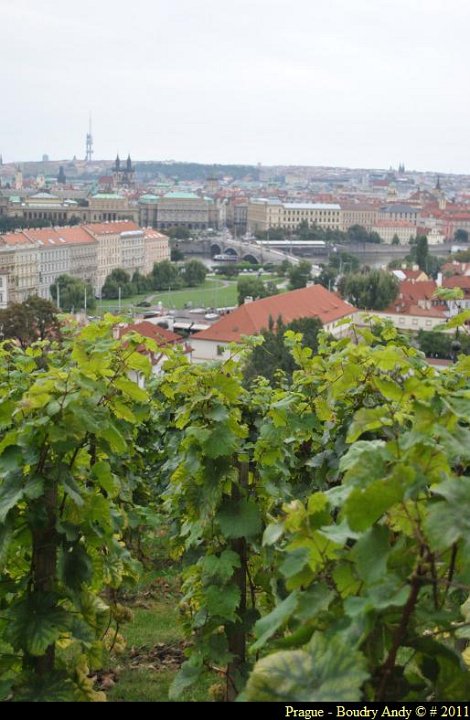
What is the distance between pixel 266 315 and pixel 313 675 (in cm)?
3695

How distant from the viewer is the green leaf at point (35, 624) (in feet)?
9.64

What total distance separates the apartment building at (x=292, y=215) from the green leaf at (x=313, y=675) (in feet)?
368

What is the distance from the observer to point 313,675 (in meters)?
1.83

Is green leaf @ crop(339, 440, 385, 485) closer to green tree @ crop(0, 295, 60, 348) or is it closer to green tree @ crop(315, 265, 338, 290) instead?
green tree @ crop(0, 295, 60, 348)

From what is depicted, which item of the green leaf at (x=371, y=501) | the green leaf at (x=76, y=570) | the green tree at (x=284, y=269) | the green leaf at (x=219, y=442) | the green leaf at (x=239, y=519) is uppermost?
the green leaf at (x=371, y=501)

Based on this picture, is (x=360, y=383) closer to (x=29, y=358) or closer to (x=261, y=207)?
(x=29, y=358)

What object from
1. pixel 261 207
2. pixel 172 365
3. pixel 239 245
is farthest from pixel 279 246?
pixel 172 365

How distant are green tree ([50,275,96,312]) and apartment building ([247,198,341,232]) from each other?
58.9 metres

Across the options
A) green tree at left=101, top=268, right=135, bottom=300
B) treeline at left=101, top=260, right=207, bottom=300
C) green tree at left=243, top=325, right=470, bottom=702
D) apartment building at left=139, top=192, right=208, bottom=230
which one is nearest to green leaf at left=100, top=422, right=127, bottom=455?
green tree at left=243, top=325, right=470, bottom=702

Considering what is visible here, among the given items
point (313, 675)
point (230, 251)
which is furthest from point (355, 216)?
point (313, 675)

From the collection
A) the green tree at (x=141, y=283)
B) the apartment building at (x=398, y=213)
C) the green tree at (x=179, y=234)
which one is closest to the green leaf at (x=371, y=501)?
the green tree at (x=141, y=283)

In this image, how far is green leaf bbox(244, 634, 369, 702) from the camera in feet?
5.82

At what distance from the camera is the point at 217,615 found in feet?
13.1

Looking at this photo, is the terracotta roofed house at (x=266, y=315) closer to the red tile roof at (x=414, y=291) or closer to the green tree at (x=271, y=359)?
the red tile roof at (x=414, y=291)
